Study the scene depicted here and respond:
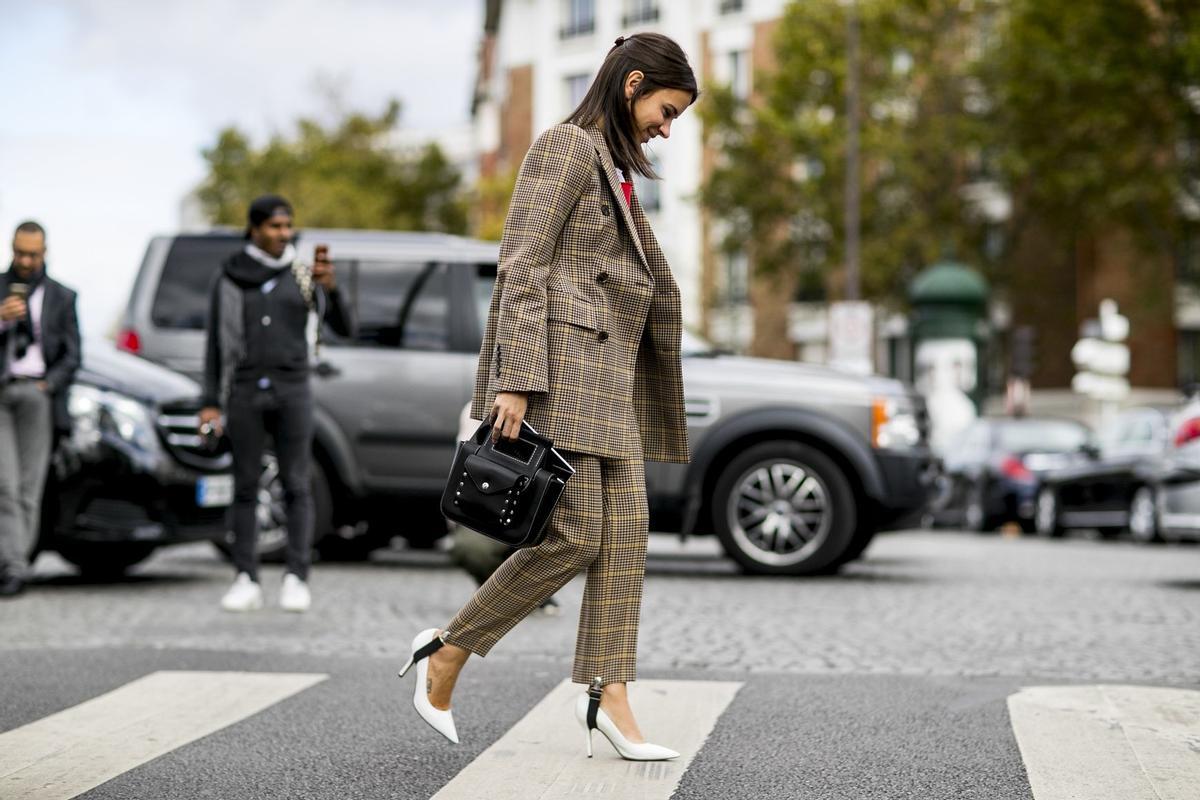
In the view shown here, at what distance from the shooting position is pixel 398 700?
5.81 metres

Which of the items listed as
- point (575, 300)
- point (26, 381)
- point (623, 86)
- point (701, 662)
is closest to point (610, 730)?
point (575, 300)

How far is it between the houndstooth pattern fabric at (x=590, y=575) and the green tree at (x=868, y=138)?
3471 cm

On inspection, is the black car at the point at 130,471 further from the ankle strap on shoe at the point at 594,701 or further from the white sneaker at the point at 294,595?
the ankle strap on shoe at the point at 594,701

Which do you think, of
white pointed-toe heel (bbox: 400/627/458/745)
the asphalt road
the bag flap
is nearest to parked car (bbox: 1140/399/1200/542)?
the asphalt road

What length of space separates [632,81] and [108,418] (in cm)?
559

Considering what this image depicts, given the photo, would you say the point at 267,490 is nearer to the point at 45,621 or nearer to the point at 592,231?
the point at 45,621

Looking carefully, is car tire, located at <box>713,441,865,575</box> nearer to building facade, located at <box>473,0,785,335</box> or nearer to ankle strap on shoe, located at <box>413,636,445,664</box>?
ankle strap on shoe, located at <box>413,636,445,664</box>

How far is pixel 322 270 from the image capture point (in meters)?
8.09

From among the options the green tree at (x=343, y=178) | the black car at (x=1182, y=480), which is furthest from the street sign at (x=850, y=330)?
the green tree at (x=343, y=178)

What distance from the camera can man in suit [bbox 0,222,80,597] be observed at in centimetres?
902

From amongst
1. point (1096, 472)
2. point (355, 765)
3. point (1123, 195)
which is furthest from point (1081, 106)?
point (355, 765)

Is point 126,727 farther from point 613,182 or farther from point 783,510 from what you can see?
point 783,510

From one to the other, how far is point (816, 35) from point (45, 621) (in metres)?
33.7

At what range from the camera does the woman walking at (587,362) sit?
4621mm
